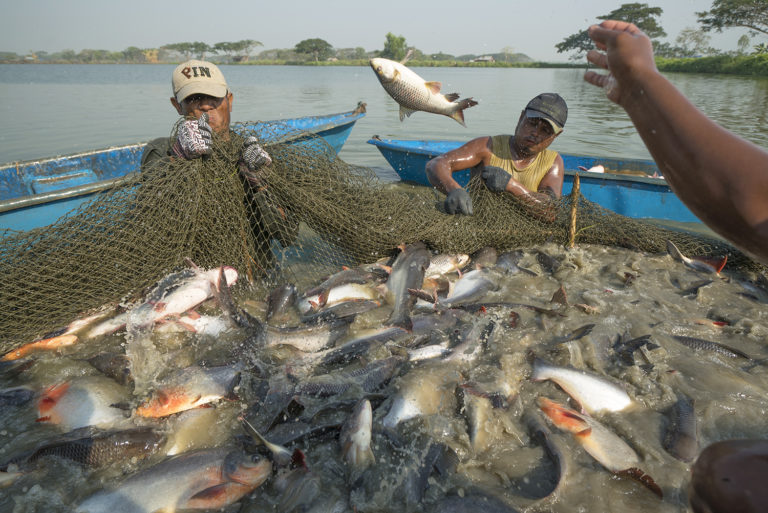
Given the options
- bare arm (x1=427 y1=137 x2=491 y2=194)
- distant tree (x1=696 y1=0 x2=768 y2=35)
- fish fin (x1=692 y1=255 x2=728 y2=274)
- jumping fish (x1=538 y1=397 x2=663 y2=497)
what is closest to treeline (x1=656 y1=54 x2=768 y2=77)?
distant tree (x1=696 y1=0 x2=768 y2=35)

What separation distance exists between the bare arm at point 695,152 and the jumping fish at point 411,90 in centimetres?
341

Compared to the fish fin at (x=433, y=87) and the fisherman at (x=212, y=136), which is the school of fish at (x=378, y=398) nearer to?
the fisherman at (x=212, y=136)

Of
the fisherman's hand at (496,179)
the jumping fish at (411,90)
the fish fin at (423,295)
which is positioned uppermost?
the jumping fish at (411,90)

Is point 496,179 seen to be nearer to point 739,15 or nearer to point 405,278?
point 405,278

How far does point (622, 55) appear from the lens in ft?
4.72

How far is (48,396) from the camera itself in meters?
2.69

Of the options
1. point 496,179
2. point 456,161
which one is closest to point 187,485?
point 496,179

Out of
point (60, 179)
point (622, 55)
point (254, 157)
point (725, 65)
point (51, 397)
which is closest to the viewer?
point (622, 55)

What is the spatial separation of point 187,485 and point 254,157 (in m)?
2.56

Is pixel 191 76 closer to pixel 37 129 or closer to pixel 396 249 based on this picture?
pixel 396 249

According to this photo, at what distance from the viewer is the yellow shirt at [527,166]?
5992 millimetres

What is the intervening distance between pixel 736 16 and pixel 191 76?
191ft

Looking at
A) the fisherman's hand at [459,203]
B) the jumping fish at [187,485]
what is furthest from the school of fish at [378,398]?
the fisherman's hand at [459,203]

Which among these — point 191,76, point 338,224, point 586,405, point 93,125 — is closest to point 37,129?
point 93,125
